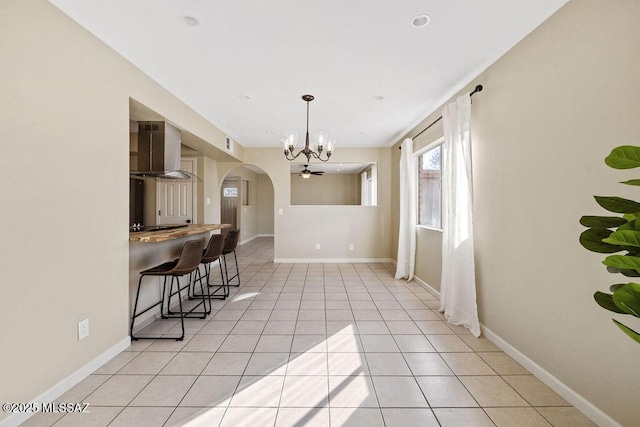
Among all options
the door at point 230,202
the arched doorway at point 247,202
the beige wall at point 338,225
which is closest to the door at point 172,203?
the beige wall at point 338,225

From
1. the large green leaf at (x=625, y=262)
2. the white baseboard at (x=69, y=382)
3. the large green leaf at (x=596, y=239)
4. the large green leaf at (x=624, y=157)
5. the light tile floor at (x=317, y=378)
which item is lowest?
the light tile floor at (x=317, y=378)

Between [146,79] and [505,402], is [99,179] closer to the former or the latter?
[146,79]

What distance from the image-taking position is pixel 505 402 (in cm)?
171

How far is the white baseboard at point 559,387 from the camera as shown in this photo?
4.96 ft

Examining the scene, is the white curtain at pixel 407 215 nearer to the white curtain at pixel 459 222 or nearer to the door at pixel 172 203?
the white curtain at pixel 459 222

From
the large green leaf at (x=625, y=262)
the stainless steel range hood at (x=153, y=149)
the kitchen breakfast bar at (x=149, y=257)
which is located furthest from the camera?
the stainless steel range hood at (x=153, y=149)

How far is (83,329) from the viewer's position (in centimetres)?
195

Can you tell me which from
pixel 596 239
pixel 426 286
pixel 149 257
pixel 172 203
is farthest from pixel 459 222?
pixel 172 203

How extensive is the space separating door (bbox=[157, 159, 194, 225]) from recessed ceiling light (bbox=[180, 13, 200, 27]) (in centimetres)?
335

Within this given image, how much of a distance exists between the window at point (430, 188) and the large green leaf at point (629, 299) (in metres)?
3.03

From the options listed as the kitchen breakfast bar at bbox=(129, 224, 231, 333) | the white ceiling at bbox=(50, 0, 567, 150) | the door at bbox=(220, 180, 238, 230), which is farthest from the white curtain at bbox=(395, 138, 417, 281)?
the door at bbox=(220, 180, 238, 230)

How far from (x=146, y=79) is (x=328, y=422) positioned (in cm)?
323

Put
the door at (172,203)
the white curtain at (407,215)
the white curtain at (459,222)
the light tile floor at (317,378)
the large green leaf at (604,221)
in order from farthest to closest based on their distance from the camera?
the door at (172,203), the white curtain at (407,215), the white curtain at (459,222), the light tile floor at (317,378), the large green leaf at (604,221)

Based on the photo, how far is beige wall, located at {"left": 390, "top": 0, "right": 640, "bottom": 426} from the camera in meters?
1.44
